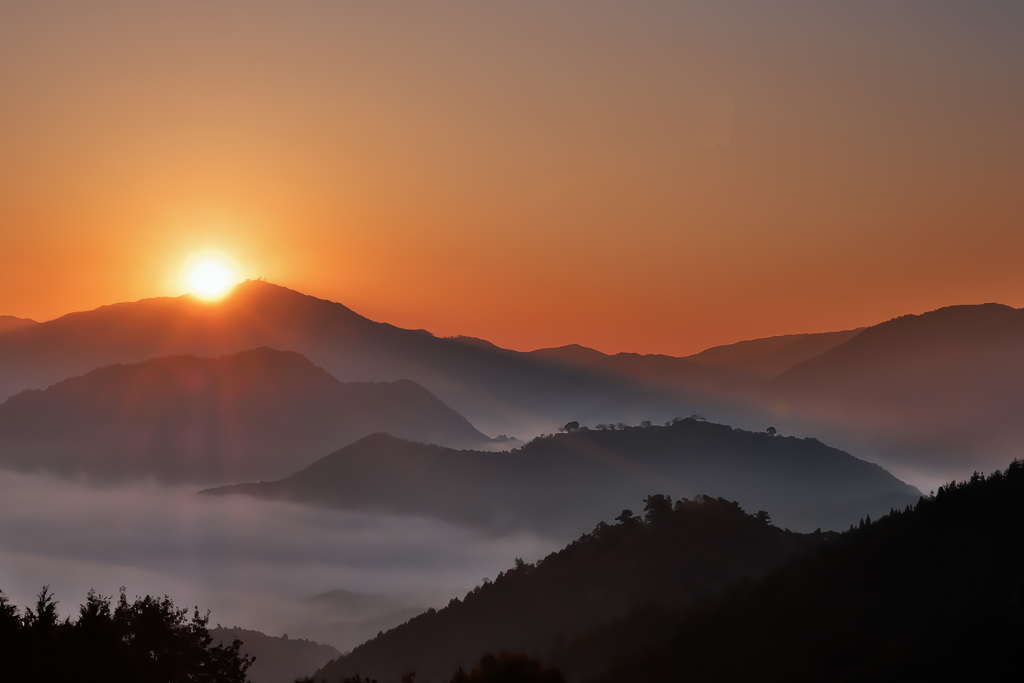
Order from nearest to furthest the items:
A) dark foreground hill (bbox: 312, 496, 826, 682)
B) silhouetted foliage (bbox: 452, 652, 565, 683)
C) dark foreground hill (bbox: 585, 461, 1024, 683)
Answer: silhouetted foliage (bbox: 452, 652, 565, 683) → dark foreground hill (bbox: 585, 461, 1024, 683) → dark foreground hill (bbox: 312, 496, 826, 682)

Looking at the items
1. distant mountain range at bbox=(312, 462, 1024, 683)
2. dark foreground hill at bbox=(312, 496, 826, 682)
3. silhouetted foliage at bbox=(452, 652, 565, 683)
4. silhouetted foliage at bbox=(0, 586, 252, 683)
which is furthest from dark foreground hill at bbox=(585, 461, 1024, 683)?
silhouetted foliage at bbox=(0, 586, 252, 683)

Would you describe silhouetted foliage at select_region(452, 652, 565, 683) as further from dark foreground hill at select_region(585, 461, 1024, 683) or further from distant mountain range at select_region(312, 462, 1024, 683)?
distant mountain range at select_region(312, 462, 1024, 683)

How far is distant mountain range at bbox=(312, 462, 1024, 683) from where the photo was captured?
208 ft

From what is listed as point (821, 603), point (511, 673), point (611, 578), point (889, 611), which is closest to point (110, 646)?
point (511, 673)

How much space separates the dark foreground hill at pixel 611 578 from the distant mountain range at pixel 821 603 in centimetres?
47

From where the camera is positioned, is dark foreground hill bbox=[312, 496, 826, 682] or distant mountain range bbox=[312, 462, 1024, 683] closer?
distant mountain range bbox=[312, 462, 1024, 683]

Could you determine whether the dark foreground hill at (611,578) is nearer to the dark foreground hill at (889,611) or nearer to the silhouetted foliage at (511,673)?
the dark foreground hill at (889,611)

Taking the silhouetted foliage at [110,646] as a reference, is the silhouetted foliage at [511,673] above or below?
below

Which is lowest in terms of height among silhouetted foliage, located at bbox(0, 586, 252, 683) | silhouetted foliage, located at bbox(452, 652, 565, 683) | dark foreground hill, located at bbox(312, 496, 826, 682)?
silhouetted foliage, located at bbox(452, 652, 565, 683)

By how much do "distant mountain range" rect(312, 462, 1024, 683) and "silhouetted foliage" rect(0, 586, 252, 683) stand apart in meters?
41.7

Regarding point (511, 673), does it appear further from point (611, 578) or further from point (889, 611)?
point (611, 578)

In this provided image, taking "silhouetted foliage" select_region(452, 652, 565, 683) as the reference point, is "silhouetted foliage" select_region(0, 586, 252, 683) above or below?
above

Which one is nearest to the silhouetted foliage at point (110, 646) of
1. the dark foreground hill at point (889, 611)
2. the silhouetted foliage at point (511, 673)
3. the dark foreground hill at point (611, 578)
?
the silhouetted foliage at point (511, 673)

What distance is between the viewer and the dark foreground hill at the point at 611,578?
479 feet
